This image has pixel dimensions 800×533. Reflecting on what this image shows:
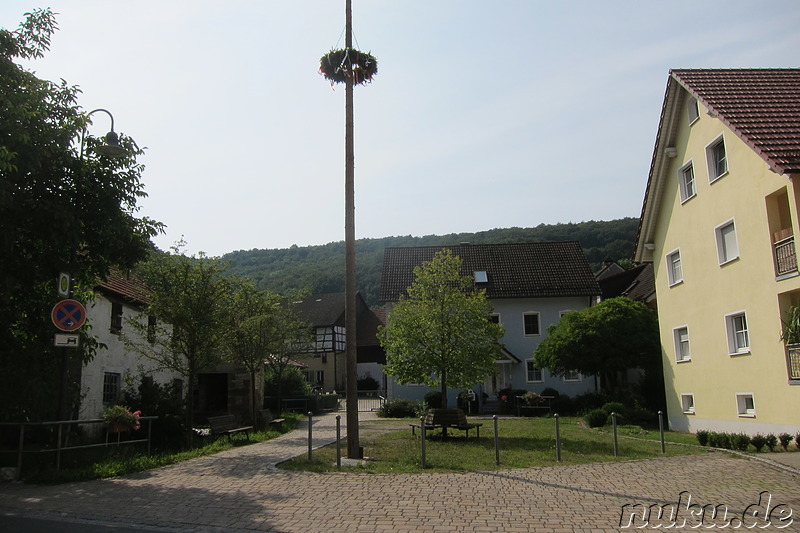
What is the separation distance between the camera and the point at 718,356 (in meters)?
20.2

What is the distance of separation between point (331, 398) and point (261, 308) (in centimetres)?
1427

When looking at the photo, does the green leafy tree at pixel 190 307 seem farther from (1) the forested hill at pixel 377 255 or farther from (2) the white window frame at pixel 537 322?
(1) the forested hill at pixel 377 255

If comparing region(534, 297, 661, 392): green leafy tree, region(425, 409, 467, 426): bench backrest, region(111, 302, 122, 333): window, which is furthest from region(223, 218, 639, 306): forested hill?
region(425, 409, 467, 426): bench backrest

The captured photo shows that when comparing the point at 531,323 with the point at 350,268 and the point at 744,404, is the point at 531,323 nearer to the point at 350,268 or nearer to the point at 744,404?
the point at 744,404

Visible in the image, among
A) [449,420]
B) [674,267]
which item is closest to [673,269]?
[674,267]

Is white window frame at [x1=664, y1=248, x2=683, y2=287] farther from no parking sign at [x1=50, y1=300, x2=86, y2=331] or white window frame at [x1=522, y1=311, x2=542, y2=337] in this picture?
no parking sign at [x1=50, y1=300, x2=86, y2=331]

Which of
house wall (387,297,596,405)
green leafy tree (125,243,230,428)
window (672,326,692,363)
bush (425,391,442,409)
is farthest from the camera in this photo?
house wall (387,297,596,405)

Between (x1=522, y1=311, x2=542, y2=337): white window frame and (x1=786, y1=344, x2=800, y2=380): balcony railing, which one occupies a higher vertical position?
(x1=522, y1=311, x2=542, y2=337): white window frame

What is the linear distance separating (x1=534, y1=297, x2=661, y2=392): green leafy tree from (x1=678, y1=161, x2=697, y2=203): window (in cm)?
816

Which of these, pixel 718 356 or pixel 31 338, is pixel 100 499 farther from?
pixel 718 356

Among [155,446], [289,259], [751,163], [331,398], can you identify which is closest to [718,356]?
[751,163]

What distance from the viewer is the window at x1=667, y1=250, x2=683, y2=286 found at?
23.5m

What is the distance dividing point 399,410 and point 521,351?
423 inches

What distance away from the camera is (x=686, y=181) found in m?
22.7
